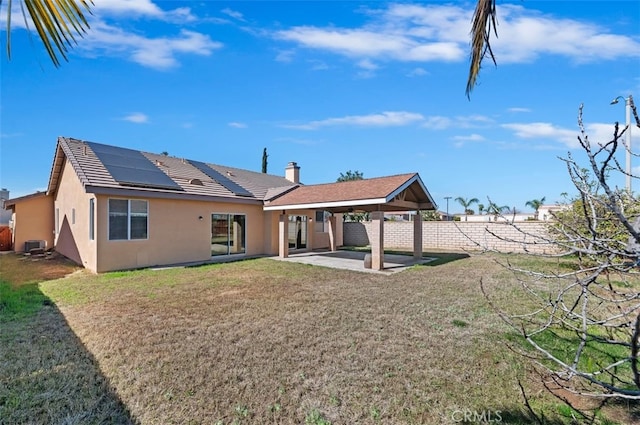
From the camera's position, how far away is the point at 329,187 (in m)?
16.8

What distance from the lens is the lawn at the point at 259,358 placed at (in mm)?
3748

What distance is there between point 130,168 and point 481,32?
15287mm

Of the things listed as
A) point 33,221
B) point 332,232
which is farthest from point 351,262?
point 33,221

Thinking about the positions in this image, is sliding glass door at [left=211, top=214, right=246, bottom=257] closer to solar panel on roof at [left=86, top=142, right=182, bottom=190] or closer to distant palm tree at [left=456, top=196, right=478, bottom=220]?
solar panel on roof at [left=86, top=142, right=182, bottom=190]

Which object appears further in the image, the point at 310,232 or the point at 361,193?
the point at 310,232

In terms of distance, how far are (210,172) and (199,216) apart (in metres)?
4.60

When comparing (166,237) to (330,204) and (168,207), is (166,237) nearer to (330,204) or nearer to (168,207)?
(168,207)

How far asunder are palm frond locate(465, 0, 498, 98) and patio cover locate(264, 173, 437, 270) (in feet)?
33.0

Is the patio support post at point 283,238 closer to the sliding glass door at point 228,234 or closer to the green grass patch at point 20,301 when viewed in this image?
the sliding glass door at point 228,234

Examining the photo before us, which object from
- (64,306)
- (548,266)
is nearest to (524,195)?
(64,306)

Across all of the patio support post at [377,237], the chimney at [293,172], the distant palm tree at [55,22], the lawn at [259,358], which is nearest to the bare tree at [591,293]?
the lawn at [259,358]

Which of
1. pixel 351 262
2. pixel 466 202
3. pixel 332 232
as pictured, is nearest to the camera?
pixel 351 262

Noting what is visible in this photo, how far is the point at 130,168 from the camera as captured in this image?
14.4 metres

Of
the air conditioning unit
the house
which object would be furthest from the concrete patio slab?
the air conditioning unit
